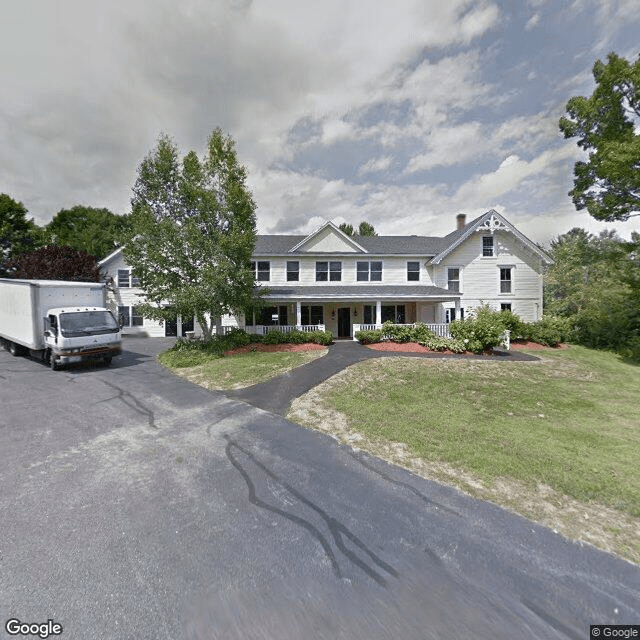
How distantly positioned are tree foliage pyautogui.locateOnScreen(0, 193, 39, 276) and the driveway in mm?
40278

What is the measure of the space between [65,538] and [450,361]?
42.1 feet

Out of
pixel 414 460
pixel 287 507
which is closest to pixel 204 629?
pixel 287 507

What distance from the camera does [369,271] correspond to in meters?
21.9

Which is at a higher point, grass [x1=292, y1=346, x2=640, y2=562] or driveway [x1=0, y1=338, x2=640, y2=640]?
driveway [x1=0, y1=338, x2=640, y2=640]

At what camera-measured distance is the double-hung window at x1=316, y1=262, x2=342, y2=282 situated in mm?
21656

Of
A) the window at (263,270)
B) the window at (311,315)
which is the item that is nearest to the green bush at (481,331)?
the window at (311,315)

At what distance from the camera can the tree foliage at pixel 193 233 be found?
13.9m

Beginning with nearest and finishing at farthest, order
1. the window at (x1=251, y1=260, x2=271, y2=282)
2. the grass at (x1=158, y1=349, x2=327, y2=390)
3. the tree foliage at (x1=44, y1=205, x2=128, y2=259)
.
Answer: the grass at (x1=158, y1=349, x2=327, y2=390)
the window at (x1=251, y1=260, x2=271, y2=282)
the tree foliage at (x1=44, y1=205, x2=128, y2=259)

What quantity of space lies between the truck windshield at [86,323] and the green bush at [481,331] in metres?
16.4

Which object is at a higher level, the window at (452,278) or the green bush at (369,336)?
the window at (452,278)

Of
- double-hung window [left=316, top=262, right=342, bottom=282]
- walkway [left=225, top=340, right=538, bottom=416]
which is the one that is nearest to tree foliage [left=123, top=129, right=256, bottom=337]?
walkway [left=225, top=340, right=538, bottom=416]

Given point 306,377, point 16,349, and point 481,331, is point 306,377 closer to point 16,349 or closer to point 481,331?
point 481,331

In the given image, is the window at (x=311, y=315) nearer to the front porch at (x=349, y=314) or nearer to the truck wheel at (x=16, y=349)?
the front porch at (x=349, y=314)

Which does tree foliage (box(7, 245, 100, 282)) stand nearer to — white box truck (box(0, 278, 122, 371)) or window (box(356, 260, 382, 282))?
white box truck (box(0, 278, 122, 371))
